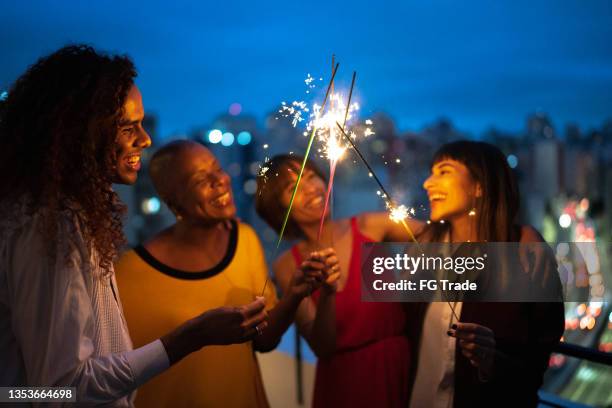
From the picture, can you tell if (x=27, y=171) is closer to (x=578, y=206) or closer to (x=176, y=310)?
(x=176, y=310)

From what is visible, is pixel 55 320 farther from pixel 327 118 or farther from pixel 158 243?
pixel 327 118

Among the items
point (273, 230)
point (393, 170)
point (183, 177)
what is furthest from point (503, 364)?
point (183, 177)

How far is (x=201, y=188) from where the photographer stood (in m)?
1.87

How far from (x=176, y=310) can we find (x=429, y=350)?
0.78 metres

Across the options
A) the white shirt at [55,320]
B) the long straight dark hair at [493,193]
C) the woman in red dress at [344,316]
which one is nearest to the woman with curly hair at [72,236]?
the white shirt at [55,320]

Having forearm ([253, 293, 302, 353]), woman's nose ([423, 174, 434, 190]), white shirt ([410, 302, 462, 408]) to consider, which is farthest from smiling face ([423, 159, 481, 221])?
forearm ([253, 293, 302, 353])

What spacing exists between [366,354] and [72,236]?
1.10 meters

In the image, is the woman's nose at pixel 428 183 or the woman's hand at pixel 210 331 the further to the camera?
the woman's nose at pixel 428 183

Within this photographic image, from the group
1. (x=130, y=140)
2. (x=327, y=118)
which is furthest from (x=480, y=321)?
(x=130, y=140)

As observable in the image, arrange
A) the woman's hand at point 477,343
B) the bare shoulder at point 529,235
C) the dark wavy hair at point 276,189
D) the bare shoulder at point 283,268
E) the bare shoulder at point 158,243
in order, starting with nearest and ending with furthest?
the woman's hand at point 477,343 → the bare shoulder at point 529,235 → the dark wavy hair at point 276,189 → the bare shoulder at point 158,243 → the bare shoulder at point 283,268

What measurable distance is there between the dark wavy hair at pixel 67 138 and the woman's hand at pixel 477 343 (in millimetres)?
916

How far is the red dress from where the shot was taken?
1899mm

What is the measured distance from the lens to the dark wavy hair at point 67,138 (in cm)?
124

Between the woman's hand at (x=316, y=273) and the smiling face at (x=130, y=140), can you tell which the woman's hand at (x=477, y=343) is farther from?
the smiling face at (x=130, y=140)
